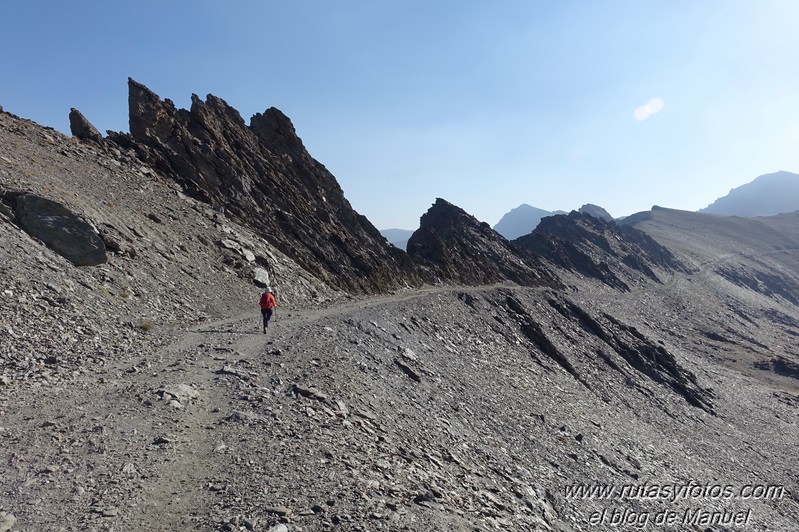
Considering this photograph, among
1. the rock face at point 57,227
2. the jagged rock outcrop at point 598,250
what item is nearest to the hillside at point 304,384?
the rock face at point 57,227

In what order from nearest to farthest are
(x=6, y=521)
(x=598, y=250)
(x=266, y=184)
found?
(x=6, y=521) → (x=266, y=184) → (x=598, y=250)

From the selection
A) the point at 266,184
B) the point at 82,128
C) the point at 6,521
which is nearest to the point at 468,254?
the point at 266,184

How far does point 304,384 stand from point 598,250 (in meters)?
110

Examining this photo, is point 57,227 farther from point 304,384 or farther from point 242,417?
point 242,417

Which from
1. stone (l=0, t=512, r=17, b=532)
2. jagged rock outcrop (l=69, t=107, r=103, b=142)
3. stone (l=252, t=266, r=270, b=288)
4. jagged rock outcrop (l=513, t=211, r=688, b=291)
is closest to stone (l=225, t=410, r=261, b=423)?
stone (l=0, t=512, r=17, b=532)

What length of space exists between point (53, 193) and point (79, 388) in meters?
16.2

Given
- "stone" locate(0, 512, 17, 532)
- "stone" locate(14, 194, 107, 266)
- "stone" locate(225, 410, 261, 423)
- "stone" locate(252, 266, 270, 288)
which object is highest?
"stone" locate(14, 194, 107, 266)

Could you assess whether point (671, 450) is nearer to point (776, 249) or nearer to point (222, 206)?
point (222, 206)

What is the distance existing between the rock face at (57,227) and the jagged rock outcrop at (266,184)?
16072mm

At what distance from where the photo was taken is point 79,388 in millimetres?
11820

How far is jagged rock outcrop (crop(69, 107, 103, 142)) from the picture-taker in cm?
3584

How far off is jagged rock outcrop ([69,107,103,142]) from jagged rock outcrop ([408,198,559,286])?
107ft

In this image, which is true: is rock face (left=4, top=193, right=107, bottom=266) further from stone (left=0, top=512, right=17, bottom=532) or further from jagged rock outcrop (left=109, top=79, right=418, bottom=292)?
stone (left=0, top=512, right=17, bottom=532)

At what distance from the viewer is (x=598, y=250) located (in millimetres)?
111938
